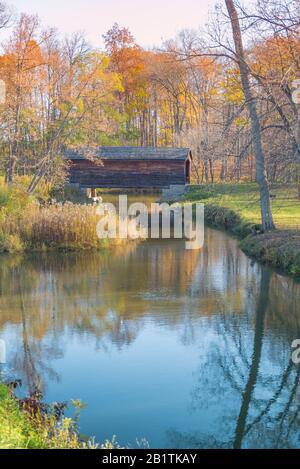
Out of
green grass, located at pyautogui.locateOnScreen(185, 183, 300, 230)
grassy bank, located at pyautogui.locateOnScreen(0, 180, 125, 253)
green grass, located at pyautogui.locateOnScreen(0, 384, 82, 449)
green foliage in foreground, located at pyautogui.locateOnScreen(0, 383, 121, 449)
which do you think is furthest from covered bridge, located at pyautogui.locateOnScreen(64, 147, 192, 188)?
green grass, located at pyautogui.locateOnScreen(0, 384, 82, 449)

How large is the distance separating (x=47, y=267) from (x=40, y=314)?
464 centimetres

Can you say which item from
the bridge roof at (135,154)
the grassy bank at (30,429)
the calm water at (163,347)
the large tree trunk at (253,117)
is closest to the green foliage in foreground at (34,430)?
the grassy bank at (30,429)

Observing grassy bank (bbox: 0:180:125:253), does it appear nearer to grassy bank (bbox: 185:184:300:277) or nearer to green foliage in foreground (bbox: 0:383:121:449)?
grassy bank (bbox: 185:184:300:277)

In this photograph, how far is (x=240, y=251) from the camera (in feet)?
55.8

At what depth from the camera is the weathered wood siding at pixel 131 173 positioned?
3253 cm

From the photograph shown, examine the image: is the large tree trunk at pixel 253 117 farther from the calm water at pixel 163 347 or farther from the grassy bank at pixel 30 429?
the grassy bank at pixel 30 429

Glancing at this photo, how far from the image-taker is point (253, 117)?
52.1 ft

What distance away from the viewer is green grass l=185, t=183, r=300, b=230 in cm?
1809

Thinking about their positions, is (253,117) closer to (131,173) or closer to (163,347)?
(163,347)

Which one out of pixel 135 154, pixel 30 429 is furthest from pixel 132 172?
pixel 30 429

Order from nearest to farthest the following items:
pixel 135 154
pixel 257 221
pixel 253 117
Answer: pixel 253 117, pixel 257 221, pixel 135 154

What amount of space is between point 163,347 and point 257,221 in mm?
10935
